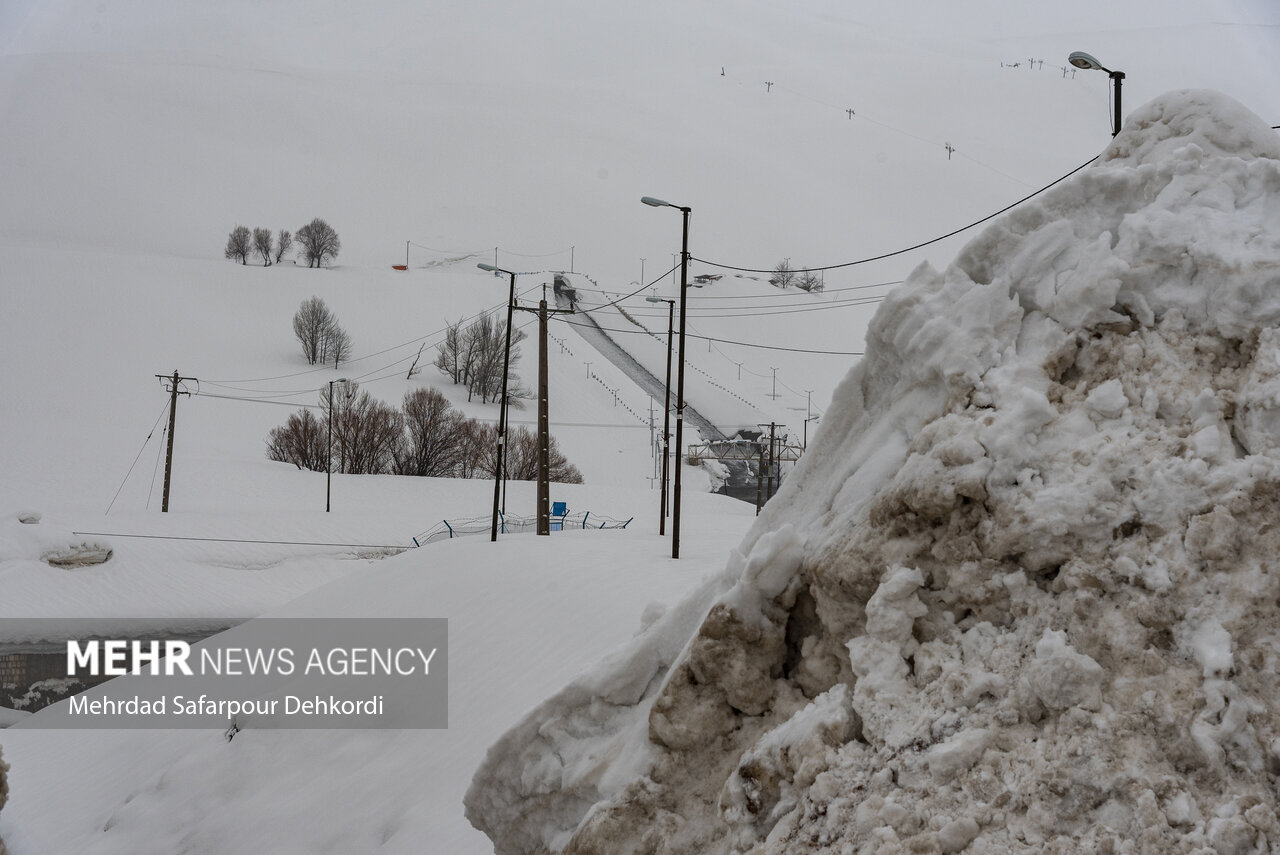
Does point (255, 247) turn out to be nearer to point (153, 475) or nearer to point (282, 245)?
point (282, 245)

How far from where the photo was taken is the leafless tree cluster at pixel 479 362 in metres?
65.9

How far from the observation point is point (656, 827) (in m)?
4.02

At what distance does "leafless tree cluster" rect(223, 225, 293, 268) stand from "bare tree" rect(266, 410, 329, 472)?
4633cm

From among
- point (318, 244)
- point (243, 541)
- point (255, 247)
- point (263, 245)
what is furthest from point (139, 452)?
point (255, 247)

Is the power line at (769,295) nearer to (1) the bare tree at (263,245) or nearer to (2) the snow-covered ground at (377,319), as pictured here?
(2) the snow-covered ground at (377,319)

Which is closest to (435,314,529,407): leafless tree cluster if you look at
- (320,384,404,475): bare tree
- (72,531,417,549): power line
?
(320,384,404,475): bare tree

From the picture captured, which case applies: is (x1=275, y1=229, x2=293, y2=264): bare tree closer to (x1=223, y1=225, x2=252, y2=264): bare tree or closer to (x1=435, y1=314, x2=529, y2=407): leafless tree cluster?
(x1=223, y1=225, x2=252, y2=264): bare tree

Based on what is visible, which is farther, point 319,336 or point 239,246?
point 239,246

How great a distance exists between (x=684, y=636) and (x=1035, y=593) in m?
1.79

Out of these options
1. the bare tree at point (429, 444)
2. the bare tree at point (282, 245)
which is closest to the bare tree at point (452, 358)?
the bare tree at point (429, 444)

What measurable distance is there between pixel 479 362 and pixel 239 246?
40.0 meters

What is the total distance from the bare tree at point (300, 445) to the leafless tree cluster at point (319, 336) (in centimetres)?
1626

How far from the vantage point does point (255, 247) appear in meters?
96.1

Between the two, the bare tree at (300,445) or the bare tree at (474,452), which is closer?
the bare tree at (300,445)
